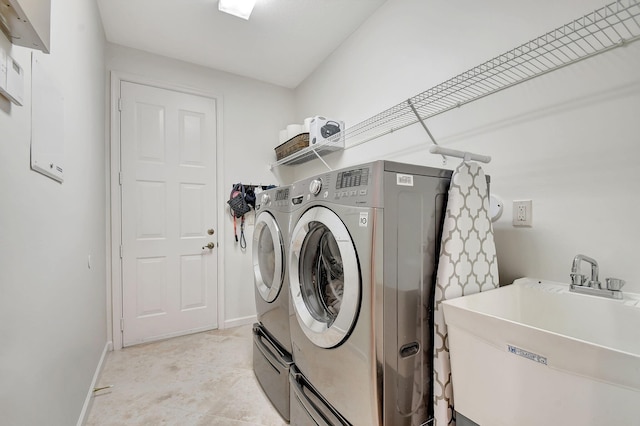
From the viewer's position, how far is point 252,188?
3.02 m

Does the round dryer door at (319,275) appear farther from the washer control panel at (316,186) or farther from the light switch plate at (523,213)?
the light switch plate at (523,213)

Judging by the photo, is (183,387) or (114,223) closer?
(183,387)

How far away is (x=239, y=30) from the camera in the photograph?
2293mm

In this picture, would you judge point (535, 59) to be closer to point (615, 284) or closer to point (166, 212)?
point (615, 284)

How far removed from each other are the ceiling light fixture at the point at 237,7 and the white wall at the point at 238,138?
96 cm

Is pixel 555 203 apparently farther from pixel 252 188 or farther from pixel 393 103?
pixel 252 188

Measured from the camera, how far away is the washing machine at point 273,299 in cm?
160

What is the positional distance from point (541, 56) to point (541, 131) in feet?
1.02

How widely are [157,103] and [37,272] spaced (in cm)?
Answer: 216

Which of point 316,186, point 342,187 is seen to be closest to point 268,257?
point 316,186

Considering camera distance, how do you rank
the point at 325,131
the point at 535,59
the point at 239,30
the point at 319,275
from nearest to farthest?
the point at 535,59 < the point at 319,275 < the point at 239,30 < the point at 325,131

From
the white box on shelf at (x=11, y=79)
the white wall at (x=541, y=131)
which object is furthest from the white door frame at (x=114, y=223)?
the white wall at (x=541, y=131)

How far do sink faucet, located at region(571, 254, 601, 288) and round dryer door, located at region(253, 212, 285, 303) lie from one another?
4.33 feet

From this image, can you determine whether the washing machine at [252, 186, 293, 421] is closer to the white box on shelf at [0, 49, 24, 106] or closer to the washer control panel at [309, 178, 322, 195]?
the washer control panel at [309, 178, 322, 195]
